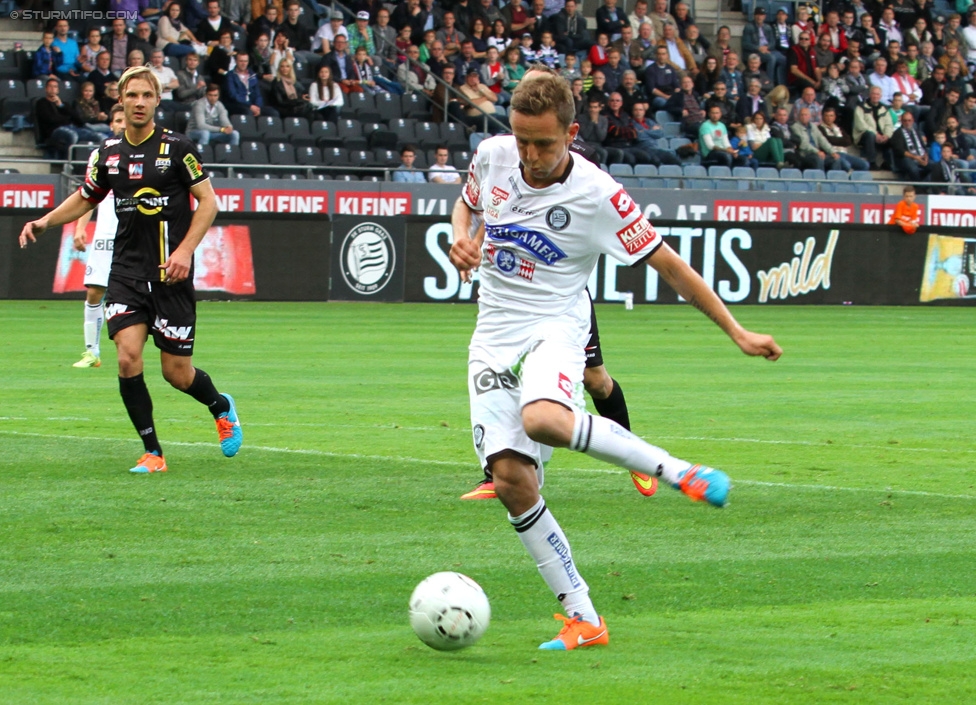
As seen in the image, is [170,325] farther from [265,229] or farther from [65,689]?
[265,229]

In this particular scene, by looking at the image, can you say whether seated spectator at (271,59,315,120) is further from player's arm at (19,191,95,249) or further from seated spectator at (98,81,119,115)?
player's arm at (19,191,95,249)

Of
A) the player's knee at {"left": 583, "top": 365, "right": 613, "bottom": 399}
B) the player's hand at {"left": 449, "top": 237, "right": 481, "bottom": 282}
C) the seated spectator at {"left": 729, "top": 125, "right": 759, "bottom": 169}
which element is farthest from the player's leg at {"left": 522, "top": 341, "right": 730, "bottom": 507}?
the seated spectator at {"left": 729, "top": 125, "right": 759, "bottom": 169}

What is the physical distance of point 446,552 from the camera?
22.3 feet

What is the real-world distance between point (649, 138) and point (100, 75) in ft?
36.8

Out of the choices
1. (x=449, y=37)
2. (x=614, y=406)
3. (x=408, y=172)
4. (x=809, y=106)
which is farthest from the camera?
(x=809, y=106)

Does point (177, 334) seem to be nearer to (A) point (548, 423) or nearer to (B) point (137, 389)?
(B) point (137, 389)

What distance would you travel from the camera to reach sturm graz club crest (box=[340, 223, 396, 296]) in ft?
83.6

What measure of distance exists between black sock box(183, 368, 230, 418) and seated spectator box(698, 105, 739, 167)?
73.8 feet

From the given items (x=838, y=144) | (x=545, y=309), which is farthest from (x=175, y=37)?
(x=545, y=309)

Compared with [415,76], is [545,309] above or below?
above

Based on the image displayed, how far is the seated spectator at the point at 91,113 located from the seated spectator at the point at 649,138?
10.6 m

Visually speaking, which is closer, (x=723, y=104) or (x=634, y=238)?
(x=634, y=238)

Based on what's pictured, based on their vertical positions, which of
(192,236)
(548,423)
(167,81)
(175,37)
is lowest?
(167,81)

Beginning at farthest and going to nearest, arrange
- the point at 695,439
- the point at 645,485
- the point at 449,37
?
the point at 449,37, the point at 695,439, the point at 645,485
